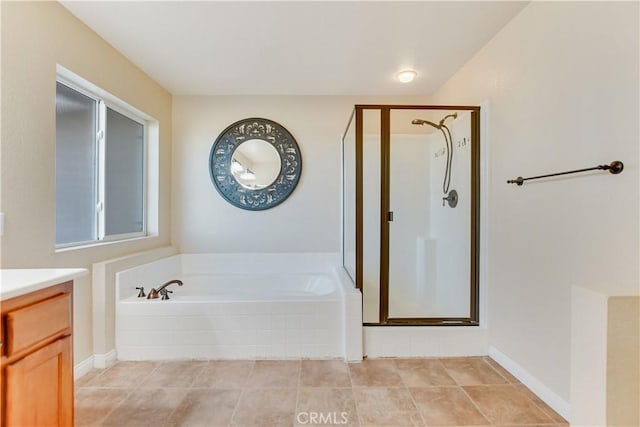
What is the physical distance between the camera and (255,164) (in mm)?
3326

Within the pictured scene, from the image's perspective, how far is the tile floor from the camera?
1.59 meters

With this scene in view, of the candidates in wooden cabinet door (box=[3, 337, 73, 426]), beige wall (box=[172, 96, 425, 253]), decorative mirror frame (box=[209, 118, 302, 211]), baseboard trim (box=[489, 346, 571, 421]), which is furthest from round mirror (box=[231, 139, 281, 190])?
baseboard trim (box=[489, 346, 571, 421])

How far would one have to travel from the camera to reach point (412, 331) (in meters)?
2.27

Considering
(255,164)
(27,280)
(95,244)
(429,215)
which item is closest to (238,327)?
(95,244)

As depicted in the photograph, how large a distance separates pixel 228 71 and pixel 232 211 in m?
1.39

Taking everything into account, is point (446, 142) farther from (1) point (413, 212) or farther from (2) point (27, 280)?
(2) point (27, 280)

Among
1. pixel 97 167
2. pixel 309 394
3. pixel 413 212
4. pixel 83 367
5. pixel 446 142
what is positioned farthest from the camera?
pixel 413 212

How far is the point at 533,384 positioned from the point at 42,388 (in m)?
2.37

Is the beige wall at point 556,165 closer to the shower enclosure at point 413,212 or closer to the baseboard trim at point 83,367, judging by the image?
the shower enclosure at point 413,212

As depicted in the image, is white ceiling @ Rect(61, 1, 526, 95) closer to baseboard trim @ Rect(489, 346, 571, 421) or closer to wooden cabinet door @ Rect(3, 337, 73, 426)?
wooden cabinet door @ Rect(3, 337, 73, 426)

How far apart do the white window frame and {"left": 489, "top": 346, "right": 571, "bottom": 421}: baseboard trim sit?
297 centimetres

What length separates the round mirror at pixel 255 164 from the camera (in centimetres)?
332

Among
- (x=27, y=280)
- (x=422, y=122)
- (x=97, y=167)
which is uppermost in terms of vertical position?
(x=422, y=122)

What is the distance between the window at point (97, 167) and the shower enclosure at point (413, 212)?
199cm
